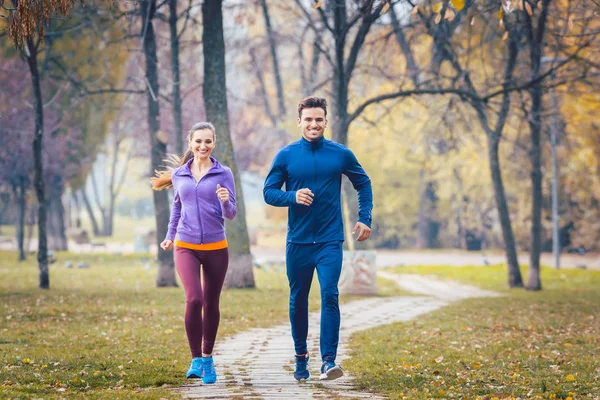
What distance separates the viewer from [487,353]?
9.43 metres

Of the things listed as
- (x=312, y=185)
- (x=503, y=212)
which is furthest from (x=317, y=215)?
(x=503, y=212)

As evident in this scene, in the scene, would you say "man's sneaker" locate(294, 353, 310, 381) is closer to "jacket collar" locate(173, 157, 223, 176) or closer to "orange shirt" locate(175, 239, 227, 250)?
"orange shirt" locate(175, 239, 227, 250)

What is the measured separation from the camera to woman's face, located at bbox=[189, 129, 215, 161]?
710cm

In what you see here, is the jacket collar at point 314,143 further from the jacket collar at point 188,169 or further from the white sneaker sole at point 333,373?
the white sneaker sole at point 333,373

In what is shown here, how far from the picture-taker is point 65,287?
63.1 ft

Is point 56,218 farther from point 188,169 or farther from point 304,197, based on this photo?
point 304,197

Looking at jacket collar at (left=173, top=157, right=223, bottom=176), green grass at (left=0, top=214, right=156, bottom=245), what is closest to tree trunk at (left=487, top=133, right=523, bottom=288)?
jacket collar at (left=173, top=157, right=223, bottom=176)

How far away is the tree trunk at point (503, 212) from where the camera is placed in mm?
21438

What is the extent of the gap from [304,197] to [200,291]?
48.0 inches

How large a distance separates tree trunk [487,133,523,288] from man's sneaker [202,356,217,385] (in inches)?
595

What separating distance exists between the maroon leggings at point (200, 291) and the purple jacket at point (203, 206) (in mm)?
132

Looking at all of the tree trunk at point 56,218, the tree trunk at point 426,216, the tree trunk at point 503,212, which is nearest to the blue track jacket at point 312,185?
the tree trunk at point 503,212

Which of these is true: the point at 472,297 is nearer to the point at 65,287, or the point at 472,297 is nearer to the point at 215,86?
the point at 215,86

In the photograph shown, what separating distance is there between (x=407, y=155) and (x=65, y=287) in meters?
24.0
